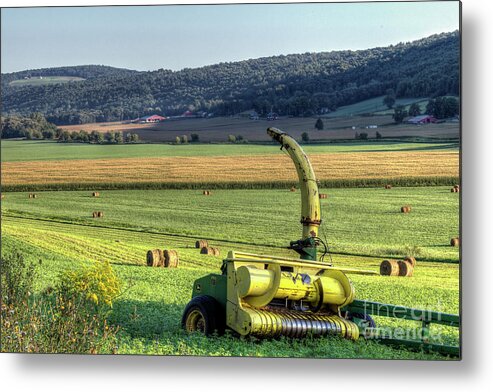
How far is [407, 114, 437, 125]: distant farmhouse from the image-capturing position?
1227 cm

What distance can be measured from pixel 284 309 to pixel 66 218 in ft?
11.6

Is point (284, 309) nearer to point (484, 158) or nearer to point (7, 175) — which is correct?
point (484, 158)

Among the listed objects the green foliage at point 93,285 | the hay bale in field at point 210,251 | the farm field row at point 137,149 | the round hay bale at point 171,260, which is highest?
→ the farm field row at point 137,149

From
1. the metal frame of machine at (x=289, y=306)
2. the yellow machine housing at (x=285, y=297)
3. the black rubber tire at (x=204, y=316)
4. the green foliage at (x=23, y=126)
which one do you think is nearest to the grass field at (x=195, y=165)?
the green foliage at (x=23, y=126)

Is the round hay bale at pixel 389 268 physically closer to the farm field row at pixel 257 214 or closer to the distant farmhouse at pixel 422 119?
the farm field row at pixel 257 214

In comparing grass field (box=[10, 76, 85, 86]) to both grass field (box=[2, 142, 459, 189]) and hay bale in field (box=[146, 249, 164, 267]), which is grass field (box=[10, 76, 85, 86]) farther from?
hay bale in field (box=[146, 249, 164, 267])

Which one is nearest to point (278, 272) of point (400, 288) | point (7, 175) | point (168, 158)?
point (400, 288)

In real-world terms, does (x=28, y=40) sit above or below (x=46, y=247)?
Answer: above

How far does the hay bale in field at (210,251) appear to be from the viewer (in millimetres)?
13070

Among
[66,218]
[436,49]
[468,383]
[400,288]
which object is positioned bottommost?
[468,383]

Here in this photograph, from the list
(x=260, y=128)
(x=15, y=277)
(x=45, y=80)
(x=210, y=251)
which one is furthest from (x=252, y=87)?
(x=15, y=277)

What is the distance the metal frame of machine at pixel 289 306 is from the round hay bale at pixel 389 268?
0.51m

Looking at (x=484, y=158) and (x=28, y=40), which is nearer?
(x=484, y=158)

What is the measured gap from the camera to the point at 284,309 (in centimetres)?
1135
